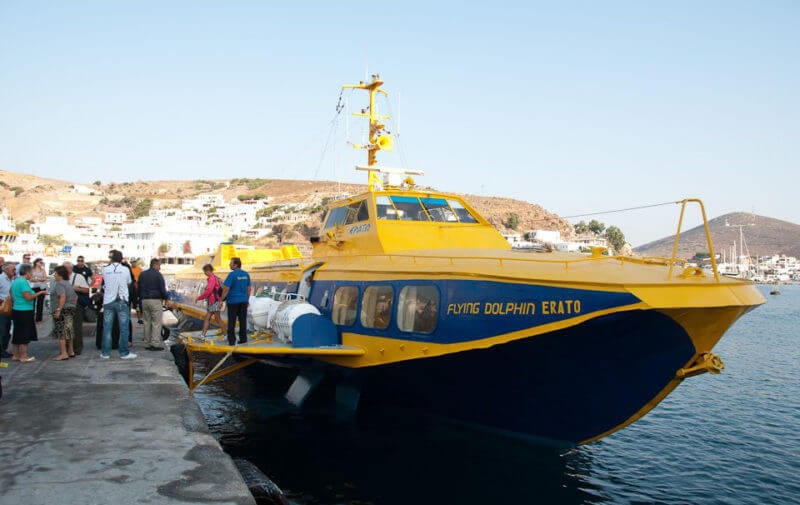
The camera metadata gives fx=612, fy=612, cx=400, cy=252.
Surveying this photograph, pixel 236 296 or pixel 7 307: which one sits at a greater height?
pixel 236 296

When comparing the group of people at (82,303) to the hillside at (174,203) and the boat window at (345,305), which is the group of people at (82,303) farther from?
the hillside at (174,203)

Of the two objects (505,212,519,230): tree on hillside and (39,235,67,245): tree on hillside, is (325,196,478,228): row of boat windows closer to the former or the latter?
(39,235,67,245): tree on hillside

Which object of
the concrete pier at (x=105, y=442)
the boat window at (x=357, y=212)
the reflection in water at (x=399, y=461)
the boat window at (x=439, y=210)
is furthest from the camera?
the boat window at (x=439, y=210)

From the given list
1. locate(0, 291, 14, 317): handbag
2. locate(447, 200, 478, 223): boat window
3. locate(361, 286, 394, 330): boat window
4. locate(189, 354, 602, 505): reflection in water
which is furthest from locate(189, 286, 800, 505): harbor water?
locate(447, 200, 478, 223): boat window

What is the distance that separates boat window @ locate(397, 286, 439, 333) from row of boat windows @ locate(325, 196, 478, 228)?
3.07 m

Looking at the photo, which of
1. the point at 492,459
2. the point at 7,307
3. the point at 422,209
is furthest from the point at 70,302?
the point at 492,459

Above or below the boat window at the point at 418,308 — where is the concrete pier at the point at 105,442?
below

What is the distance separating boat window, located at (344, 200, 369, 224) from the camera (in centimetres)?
1231

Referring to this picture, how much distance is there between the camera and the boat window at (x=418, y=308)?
8680 millimetres

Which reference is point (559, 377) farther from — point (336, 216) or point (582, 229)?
point (582, 229)

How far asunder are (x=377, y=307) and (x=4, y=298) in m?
7.08

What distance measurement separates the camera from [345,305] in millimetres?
10523

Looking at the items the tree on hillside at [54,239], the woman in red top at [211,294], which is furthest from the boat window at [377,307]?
the tree on hillside at [54,239]

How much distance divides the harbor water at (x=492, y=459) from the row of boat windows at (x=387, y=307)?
1.68 metres
